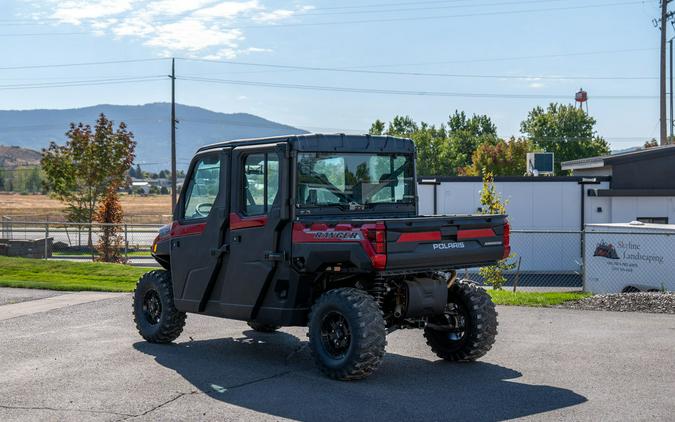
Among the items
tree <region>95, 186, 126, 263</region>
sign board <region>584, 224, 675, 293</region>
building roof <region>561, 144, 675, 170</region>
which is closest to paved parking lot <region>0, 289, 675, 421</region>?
sign board <region>584, 224, 675, 293</region>

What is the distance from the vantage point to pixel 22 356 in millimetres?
10773

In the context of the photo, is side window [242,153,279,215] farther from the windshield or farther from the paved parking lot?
the paved parking lot

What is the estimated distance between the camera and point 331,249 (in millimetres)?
9297

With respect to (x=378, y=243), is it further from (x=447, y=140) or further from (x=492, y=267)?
(x=447, y=140)

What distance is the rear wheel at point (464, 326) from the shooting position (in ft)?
33.4

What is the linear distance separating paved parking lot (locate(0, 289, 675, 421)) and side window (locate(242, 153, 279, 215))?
6.11 feet

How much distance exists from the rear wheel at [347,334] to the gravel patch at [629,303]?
22.9 feet

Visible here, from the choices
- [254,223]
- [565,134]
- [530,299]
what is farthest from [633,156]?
[565,134]

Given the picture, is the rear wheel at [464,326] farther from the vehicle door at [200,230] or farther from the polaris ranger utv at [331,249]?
the vehicle door at [200,230]

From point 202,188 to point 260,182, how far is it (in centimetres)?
114

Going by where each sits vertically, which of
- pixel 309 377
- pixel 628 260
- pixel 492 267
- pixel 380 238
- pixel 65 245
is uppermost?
pixel 380 238

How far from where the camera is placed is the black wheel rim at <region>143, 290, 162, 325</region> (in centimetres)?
1182

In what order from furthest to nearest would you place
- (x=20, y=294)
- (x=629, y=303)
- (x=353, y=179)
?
(x=20, y=294) → (x=629, y=303) → (x=353, y=179)

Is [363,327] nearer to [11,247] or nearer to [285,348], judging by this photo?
[285,348]
